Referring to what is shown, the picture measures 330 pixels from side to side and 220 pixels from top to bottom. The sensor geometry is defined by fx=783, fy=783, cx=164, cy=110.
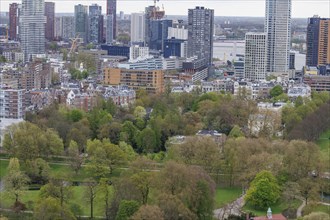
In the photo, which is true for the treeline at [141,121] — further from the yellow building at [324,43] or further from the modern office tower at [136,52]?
the modern office tower at [136,52]

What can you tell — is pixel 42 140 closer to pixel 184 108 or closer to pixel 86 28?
pixel 184 108

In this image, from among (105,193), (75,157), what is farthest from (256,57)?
(105,193)

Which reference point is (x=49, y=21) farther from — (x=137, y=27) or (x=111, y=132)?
(x=111, y=132)

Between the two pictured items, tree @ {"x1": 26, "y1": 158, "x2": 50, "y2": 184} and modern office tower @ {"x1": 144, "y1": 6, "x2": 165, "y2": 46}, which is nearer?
tree @ {"x1": 26, "y1": 158, "x2": 50, "y2": 184}

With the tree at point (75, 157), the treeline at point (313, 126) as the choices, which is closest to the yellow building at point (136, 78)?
the treeline at point (313, 126)

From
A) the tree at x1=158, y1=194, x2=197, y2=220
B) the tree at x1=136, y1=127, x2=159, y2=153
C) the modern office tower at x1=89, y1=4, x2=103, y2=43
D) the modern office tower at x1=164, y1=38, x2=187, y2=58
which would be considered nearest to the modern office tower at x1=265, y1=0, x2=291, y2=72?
the modern office tower at x1=164, y1=38, x2=187, y2=58

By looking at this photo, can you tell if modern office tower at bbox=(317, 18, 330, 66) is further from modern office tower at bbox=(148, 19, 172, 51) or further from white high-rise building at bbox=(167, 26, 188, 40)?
modern office tower at bbox=(148, 19, 172, 51)

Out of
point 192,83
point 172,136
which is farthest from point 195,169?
point 192,83
